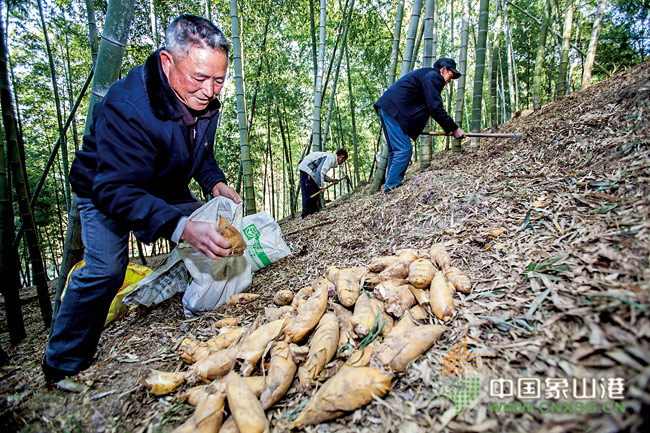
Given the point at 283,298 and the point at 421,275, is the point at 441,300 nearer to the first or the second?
the point at 421,275

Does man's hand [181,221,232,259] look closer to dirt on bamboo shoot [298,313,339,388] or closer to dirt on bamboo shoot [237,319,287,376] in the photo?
dirt on bamboo shoot [237,319,287,376]

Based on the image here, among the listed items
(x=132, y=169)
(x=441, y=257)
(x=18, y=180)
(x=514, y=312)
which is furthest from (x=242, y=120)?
(x=514, y=312)

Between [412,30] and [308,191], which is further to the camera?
[308,191]

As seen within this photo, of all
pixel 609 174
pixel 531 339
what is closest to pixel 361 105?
pixel 609 174

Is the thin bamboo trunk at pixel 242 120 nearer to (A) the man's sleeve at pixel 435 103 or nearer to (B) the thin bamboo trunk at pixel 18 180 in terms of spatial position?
(B) the thin bamboo trunk at pixel 18 180

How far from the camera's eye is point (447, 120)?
137 inches

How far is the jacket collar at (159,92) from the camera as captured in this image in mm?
1340

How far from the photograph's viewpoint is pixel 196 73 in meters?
1.33

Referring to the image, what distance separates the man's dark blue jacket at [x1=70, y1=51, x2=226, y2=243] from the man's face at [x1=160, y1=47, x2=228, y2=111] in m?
0.04

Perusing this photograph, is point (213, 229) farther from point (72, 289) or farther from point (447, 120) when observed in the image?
point (447, 120)

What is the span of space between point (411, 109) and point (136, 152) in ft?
11.1

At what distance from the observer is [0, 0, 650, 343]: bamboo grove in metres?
2.18

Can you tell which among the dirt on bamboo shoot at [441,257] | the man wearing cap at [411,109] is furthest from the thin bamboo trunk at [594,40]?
the dirt on bamboo shoot at [441,257]

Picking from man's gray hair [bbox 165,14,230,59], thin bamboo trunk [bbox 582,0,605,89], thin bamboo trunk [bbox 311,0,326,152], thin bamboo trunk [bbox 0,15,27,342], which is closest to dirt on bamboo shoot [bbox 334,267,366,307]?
man's gray hair [bbox 165,14,230,59]
